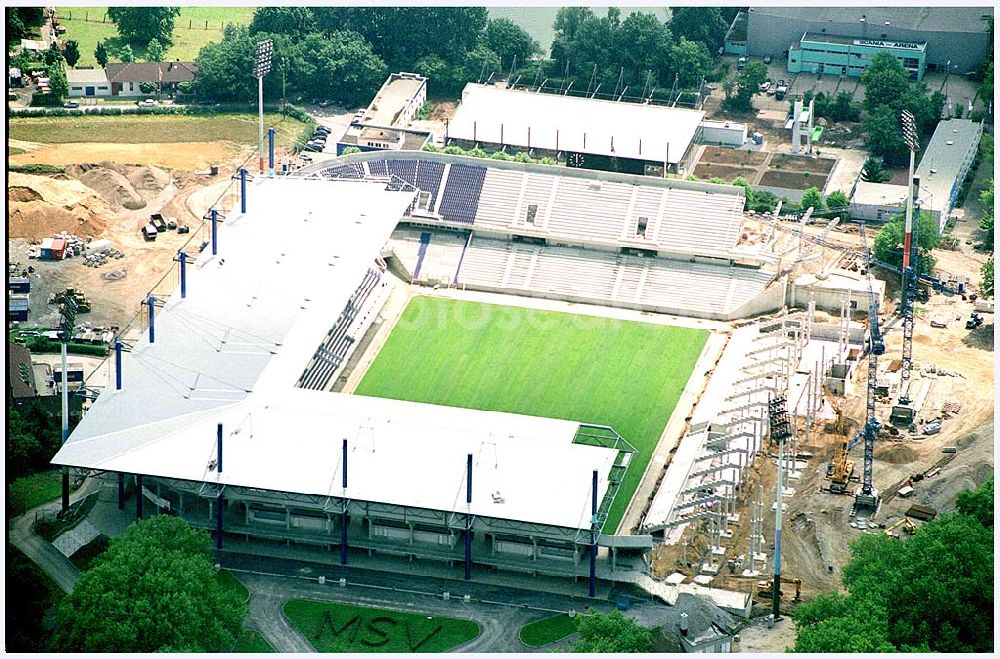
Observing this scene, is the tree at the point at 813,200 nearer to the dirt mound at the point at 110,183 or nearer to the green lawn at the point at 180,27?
the dirt mound at the point at 110,183

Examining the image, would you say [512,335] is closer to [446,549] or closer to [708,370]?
[708,370]

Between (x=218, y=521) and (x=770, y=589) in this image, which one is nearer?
(x=770, y=589)

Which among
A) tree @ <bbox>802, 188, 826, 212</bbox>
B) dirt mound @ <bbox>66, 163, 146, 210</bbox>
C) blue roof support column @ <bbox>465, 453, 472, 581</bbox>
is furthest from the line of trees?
→ dirt mound @ <bbox>66, 163, 146, 210</bbox>

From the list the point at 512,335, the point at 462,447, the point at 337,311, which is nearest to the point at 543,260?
the point at 512,335

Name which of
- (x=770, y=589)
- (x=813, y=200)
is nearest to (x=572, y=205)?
(x=813, y=200)

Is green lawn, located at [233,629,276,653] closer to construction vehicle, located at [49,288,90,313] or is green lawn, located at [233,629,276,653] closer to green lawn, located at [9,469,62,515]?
green lawn, located at [9,469,62,515]

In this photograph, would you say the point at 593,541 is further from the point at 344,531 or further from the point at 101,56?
the point at 101,56

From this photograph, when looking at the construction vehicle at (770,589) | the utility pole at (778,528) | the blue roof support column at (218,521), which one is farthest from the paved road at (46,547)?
the utility pole at (778,528)
